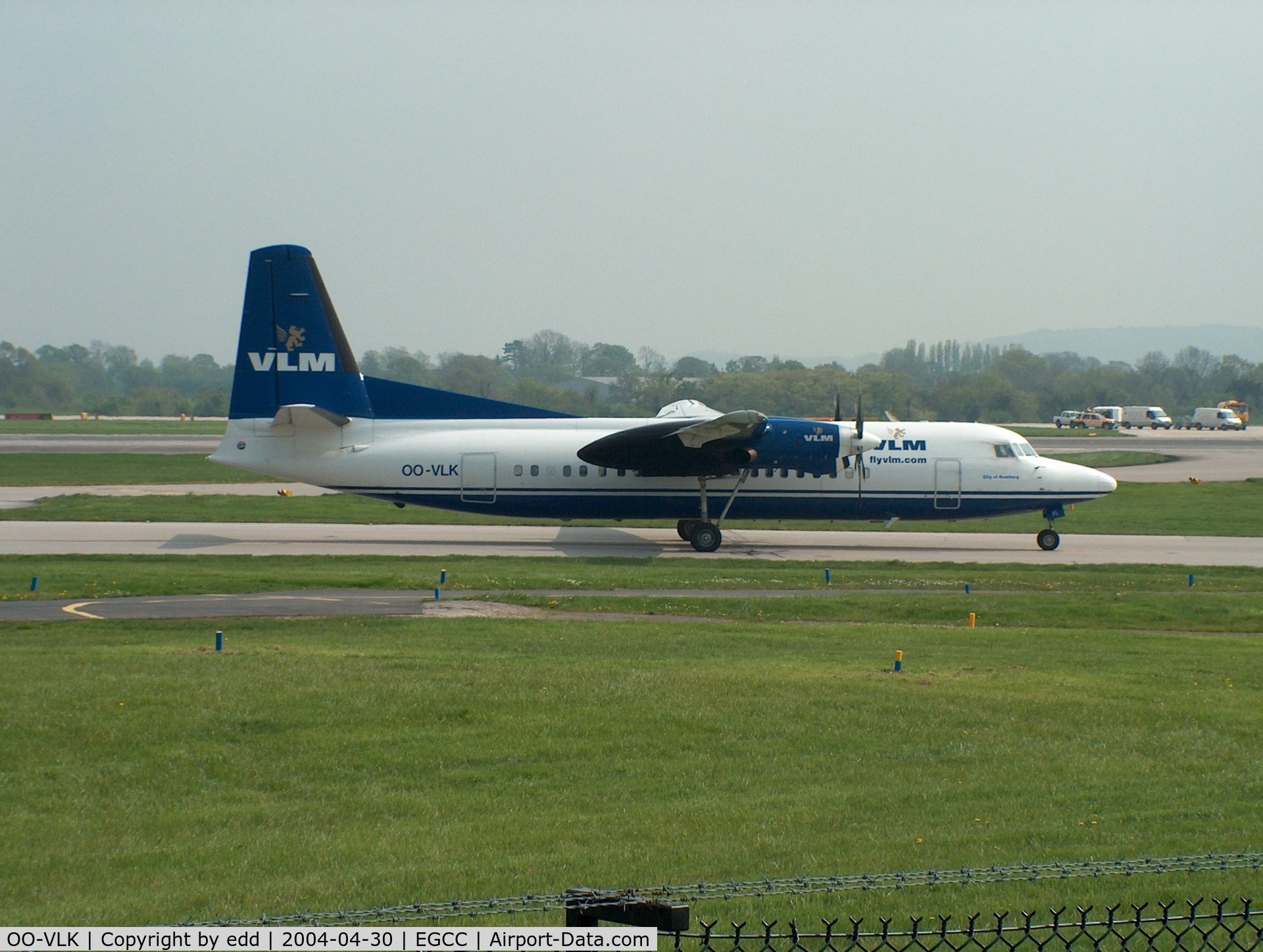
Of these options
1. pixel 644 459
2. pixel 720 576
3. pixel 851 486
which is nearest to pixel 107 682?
pixel 720 576

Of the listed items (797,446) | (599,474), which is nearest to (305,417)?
(599,474)

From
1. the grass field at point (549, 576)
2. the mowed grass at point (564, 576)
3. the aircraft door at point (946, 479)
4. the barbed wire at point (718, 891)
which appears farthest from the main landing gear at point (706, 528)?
the barbed wire at point (718, 891)

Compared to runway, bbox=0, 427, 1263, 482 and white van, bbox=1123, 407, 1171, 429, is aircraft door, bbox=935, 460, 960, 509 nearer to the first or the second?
runway, bbox=0, 427, 1263, 482

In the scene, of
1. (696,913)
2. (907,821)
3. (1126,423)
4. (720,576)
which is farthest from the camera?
(1126,423)

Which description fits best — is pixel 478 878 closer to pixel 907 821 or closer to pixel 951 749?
pixel 907 821

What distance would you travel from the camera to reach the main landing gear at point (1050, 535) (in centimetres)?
3484

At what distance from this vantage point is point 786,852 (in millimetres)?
9008

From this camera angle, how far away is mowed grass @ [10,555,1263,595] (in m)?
24.3

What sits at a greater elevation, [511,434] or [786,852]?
[511,434]

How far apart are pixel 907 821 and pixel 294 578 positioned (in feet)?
59.8

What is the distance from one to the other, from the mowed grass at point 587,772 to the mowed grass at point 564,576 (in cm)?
682

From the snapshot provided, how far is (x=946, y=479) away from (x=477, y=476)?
13914mm

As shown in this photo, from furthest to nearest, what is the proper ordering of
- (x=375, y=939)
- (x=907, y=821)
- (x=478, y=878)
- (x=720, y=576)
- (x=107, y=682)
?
1. (x=720, y=576)
2. (x=107, y=682)
3. (x=907, y=821)
4. (x=478, y=878)
5. (x=375, y=939)

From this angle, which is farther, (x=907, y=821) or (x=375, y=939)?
(x=907, y=821)
